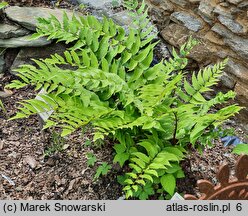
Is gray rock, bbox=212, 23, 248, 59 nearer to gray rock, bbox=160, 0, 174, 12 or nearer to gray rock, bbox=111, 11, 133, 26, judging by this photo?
gray rock, bbox=160, 0, 174, 12

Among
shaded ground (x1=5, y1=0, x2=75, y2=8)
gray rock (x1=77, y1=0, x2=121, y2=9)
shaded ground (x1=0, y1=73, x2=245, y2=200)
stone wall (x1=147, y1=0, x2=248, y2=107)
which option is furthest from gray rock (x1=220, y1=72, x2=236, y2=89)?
shaded ground (x1=5, y1=0, x2=75, y2=8)

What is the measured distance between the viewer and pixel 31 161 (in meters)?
2.85

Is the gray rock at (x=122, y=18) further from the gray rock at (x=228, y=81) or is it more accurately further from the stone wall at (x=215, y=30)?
the gray rock at (x=228, y=81)

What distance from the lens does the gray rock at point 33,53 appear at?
3.40 meters

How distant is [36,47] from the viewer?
3396mm

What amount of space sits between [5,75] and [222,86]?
1707 millimetres

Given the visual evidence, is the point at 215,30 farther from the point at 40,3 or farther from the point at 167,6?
the point at 40,3

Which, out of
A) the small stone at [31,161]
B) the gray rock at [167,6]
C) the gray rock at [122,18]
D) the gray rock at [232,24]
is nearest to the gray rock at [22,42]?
the gray rock at [122,18]

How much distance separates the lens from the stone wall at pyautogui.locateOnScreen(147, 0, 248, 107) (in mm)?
3209

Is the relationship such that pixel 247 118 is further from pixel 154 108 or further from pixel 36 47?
pixel 36 47

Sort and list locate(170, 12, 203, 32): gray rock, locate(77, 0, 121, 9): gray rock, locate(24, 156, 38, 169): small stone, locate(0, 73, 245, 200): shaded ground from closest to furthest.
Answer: locate(0, 73, 245, 200): shaded ground, locate(24, 156, 38, 169): small stone, locate(170, 12, 203, 32): gray rock, locate(77, 0, 121, 9): gray rock

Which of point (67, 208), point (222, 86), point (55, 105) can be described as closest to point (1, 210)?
point (67, 208)

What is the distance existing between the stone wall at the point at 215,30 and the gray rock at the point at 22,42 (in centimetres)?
107

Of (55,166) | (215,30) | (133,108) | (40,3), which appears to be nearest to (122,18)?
(40,3)
